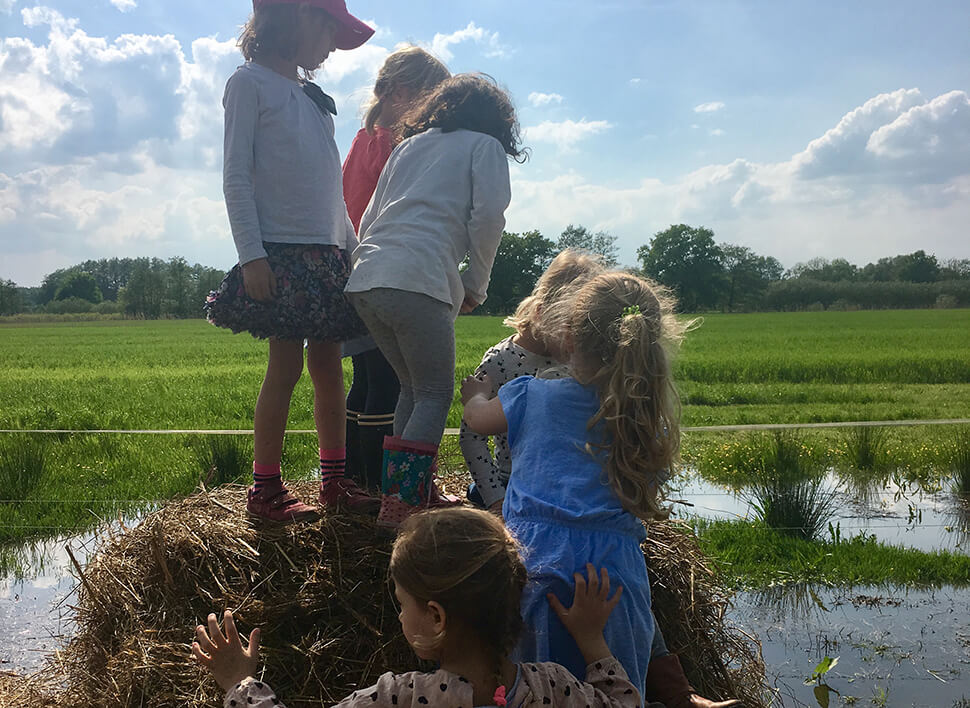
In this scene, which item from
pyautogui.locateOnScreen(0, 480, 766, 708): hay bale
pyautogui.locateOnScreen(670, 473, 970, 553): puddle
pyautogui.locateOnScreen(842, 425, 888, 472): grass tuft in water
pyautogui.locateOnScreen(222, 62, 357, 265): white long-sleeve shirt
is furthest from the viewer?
pyautogui.locateOnScreen(842, 425, 888, 472): grass tuft in water

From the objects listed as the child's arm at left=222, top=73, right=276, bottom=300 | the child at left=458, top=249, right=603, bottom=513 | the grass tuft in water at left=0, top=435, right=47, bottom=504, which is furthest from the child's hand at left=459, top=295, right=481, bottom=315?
the grass tuft in water at left=0, top=435, right=47, bottom=504

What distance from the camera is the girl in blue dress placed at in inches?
81.0

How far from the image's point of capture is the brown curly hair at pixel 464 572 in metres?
1.65

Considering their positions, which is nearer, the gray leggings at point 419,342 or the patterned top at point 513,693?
the patterned top at point 513,693

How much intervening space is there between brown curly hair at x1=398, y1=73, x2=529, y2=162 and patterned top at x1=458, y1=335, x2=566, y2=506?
29.3 inches

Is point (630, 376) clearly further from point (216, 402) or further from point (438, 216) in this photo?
point (216, 402)

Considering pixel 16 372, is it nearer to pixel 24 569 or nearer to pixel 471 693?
pixel 24 569

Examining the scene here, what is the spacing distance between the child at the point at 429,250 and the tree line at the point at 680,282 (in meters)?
43.8

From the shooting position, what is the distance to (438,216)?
2916 millimetres

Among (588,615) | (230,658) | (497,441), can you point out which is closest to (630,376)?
(588,615)

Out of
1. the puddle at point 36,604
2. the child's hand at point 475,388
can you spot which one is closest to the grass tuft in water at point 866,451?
the child's hand at point 475,388

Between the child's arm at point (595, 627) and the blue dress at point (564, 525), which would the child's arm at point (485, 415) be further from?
the child's arm at point (595, 627)

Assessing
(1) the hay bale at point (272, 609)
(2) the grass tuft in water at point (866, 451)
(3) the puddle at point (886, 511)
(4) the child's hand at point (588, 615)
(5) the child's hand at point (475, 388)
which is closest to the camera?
(4) the child's hand at point (588, 615)

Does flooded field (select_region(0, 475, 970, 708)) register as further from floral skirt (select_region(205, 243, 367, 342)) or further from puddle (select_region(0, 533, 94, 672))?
floral skirt (select_region(205, 243, 367, 342))
